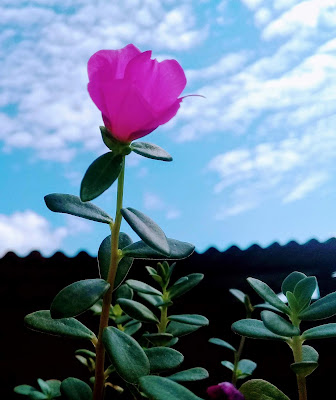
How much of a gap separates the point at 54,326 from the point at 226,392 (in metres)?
0.28

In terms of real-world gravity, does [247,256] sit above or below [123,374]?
above

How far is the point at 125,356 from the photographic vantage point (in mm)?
719

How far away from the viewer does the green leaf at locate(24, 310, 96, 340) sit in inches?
30.9

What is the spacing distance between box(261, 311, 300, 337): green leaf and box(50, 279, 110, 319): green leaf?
0.24 m

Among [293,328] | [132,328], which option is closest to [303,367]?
[293,328]

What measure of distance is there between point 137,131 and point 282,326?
1.19 feet

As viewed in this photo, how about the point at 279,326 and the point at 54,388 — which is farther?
the point at 54,388

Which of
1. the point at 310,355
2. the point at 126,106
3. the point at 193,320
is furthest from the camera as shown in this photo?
the point at 193,320

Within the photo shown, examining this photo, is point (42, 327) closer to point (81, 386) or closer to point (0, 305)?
point (81, 386)

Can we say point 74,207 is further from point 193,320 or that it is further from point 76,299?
point 193,320

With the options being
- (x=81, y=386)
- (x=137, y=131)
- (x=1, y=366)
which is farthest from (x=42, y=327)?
(x=1, y=366)

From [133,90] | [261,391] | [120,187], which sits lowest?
[261,391]

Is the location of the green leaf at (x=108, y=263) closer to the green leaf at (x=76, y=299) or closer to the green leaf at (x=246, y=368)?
the green leaf at (x=76, y=299)

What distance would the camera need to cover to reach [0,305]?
8.44 ft
